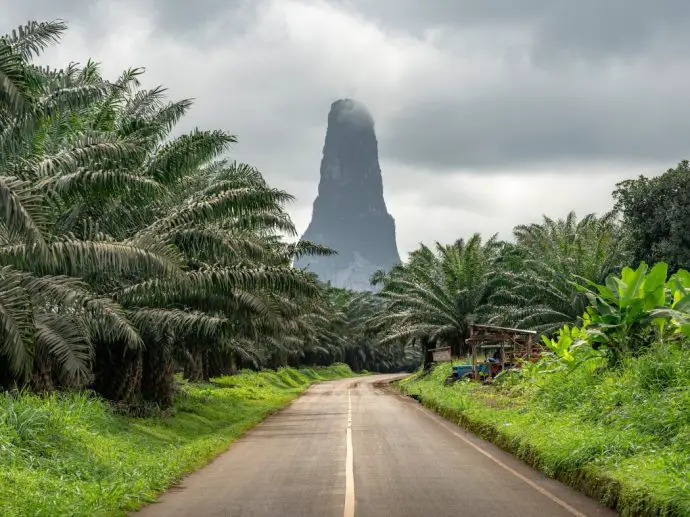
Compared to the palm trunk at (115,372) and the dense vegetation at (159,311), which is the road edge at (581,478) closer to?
the dense vegetation at (159,311)

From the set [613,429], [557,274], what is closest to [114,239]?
[613,429]

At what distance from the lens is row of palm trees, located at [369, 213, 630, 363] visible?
3781cm

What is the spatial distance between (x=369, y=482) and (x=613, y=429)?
13.0ft

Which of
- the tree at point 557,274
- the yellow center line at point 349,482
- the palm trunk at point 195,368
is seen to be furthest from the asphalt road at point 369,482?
the palm trunk at point 195,368

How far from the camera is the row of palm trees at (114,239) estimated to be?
1339cm

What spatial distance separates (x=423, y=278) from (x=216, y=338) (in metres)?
23.9

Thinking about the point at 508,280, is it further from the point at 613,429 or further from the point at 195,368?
the point at 613,429

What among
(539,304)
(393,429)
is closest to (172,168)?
(393,429)

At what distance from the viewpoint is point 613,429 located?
1256cm

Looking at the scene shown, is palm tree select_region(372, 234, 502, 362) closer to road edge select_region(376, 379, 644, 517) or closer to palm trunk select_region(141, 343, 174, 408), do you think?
palm trunk select_region(141, 343, 174, 408)

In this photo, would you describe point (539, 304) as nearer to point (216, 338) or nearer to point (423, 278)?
point (423, 278)

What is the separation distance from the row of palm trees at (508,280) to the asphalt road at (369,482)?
20.0m

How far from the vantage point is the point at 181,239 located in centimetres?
1906

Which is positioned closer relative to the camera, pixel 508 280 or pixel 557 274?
pixel 557 274
